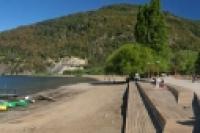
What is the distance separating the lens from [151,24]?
90.9 m

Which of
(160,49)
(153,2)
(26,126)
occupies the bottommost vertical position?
(26,126)

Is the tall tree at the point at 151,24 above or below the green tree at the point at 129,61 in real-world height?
above

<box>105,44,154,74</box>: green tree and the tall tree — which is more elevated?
the tall tree

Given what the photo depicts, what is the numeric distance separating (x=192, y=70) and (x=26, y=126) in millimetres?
129446

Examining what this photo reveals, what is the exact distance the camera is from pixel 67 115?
102 ft

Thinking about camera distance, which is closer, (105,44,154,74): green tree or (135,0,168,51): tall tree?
(105,44,154,74): green tree

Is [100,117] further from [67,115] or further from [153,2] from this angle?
[153,2]

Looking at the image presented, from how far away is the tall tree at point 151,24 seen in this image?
90562 mm

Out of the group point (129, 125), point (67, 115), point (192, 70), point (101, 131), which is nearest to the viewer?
point (129, 125)

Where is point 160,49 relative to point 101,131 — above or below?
above

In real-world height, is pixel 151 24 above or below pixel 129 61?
above

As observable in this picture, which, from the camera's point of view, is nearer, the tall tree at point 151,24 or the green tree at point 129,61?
the green tree at point 129,61

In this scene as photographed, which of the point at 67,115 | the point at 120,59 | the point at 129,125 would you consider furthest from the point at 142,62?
the point at 129,125

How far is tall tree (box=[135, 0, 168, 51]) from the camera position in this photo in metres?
90.6
